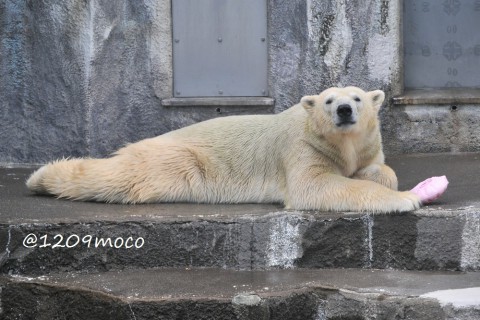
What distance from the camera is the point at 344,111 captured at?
4270 mm

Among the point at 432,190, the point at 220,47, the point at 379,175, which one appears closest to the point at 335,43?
the point at 220,47

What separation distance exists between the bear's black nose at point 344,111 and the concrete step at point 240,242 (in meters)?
0.49

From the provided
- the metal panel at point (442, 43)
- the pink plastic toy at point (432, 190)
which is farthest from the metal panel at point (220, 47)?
the pink plastic toy at point (432, 190)

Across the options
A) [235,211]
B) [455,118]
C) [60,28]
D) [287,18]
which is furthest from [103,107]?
[455,118]

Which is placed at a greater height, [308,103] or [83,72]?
[83,72]

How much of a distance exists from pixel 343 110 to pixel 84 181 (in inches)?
56.4

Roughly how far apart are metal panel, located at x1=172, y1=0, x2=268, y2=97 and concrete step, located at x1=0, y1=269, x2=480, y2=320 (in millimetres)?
2241

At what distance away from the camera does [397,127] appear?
5.88 m

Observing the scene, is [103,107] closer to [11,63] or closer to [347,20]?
[11,63]

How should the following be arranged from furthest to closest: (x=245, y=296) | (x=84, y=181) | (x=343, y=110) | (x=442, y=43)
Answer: (x=442, y=43)
(x=84, y=181)
(x=343, y=110)
(x=245, y=296)

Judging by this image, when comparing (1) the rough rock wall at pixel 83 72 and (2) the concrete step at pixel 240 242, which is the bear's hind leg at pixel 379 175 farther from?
(1) the rough rock wall at pixel 83 72

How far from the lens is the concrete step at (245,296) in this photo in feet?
11.6

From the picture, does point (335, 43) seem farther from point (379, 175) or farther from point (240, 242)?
point (240, 242)

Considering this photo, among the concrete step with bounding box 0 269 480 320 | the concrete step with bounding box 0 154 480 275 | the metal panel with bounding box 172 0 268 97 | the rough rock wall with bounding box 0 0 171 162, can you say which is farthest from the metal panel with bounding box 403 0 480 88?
the concrete step with bounding box 0 269 480 320
